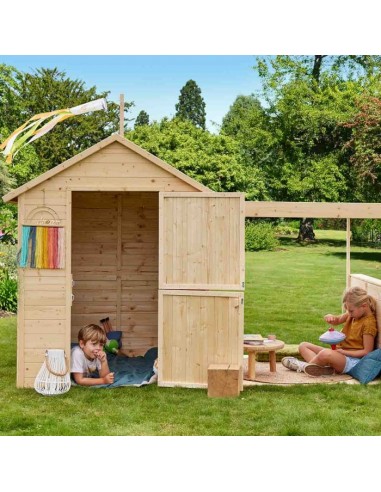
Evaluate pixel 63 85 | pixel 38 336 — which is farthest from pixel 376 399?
pixel 63 85

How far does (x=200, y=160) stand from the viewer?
94.8 feet

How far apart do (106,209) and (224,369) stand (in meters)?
3.94

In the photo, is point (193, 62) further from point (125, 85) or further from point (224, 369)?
point (224, 369)

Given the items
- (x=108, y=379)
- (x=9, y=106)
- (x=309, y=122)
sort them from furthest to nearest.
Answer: (x=9, y=106)
(x=309, y=122)
(x=108, y=379)

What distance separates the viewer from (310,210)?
976 cm

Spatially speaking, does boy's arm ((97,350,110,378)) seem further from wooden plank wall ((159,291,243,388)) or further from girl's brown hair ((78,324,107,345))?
wooden plank wall ((159,291,243,388))

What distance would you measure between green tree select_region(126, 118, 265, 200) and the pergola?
18630 millimetres

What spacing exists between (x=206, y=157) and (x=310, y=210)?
1946cm

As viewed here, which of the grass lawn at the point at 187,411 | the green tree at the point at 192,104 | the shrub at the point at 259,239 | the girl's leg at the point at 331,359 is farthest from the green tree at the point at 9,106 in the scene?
the girl's leg at the point at 331,359

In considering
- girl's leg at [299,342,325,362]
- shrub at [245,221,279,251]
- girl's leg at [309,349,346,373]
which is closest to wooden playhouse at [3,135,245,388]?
girl's leg at [309,349,346,373]

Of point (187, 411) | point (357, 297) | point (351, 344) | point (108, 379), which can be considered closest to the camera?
point (187, 411)

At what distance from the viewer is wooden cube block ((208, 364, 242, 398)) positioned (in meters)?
8.63

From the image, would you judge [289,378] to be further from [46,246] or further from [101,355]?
[46,246]

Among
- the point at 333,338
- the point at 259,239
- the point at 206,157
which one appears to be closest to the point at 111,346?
the point at 333,338
